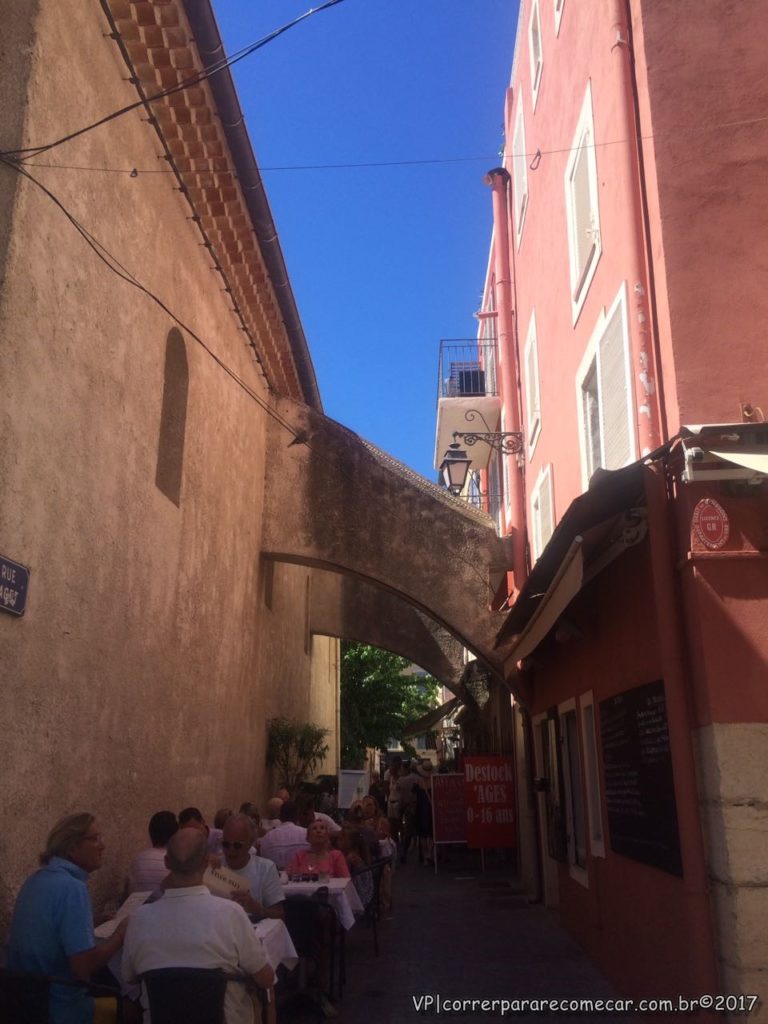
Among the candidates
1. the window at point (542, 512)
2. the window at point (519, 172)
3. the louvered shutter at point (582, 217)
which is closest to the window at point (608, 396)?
the louvered shutter at point (582, 217)

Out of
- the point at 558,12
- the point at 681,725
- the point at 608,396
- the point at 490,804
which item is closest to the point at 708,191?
the point at 608,396

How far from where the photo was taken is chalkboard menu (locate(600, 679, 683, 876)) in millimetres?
5695

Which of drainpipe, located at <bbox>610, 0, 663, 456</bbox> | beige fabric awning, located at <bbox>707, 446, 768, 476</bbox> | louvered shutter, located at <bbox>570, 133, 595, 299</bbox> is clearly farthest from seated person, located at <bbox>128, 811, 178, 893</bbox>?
louvered shutter, located at <bbox>570, 133, 595, 299</bbox>

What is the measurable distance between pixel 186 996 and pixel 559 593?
415 cm

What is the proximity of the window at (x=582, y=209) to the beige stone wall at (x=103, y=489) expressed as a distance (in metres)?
3.99

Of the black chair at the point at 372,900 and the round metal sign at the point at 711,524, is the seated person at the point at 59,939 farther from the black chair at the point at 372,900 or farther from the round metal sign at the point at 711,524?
the black chair at the point at 372,900

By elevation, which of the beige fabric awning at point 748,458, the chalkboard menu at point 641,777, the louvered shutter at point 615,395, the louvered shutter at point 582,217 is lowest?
the chalkboard menu at point 641,777

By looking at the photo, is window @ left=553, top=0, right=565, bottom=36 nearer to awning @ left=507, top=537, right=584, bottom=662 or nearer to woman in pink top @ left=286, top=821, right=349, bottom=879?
awning @ left=507, top=537, right=584, bottom=662

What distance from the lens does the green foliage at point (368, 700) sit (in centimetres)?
3058

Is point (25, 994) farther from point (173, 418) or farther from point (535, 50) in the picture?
point (535, 50)

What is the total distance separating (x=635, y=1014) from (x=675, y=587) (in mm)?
3210

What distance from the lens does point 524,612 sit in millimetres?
9398

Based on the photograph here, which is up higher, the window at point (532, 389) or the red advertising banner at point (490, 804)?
the window at point (532, 389)

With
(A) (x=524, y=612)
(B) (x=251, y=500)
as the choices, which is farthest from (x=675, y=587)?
(B) (x=251, y=500)
